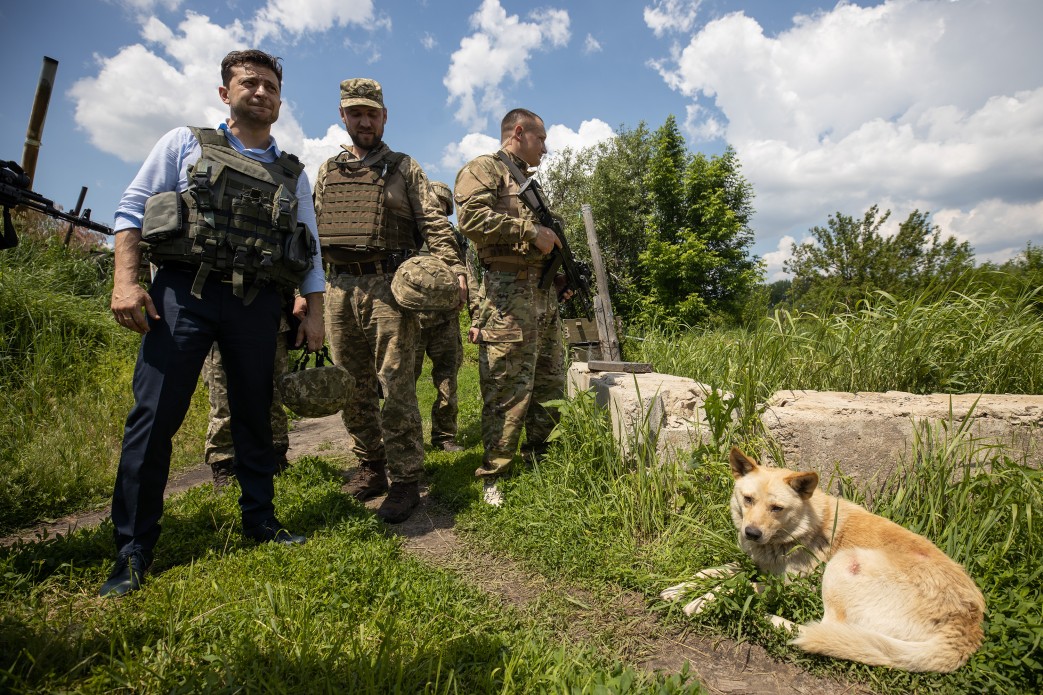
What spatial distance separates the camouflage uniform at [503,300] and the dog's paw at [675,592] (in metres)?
1.49

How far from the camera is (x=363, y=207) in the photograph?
3.52 m

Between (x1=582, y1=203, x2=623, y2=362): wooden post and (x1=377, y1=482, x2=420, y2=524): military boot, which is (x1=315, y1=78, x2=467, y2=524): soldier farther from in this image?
(x1=582, y1=203, x2=623, y2=362): wooden post

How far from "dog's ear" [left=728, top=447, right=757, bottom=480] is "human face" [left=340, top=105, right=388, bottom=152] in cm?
318

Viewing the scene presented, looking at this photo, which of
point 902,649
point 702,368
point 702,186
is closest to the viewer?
point 902,649

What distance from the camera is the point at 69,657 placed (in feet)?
5.66

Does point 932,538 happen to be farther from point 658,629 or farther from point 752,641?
point 658,629

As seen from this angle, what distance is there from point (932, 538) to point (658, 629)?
4.89 ft

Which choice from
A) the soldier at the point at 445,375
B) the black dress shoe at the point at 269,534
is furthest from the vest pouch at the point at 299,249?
the soldier at the point at 445,375

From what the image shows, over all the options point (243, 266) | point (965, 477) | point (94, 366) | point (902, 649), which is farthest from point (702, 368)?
point (94, 366)

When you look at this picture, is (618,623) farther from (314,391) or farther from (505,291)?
(505,291)

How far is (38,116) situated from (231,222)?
14.9 ft

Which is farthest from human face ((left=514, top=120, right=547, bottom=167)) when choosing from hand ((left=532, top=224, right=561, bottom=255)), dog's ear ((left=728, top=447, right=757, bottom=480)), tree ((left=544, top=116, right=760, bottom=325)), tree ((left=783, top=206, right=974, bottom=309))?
tree ((left=544, top=116, right=760, bottom=325))

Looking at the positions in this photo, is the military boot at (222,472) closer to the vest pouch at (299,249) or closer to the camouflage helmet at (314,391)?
the camouflage helmet at (314,391)

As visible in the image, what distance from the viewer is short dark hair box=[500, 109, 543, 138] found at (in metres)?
3.83
